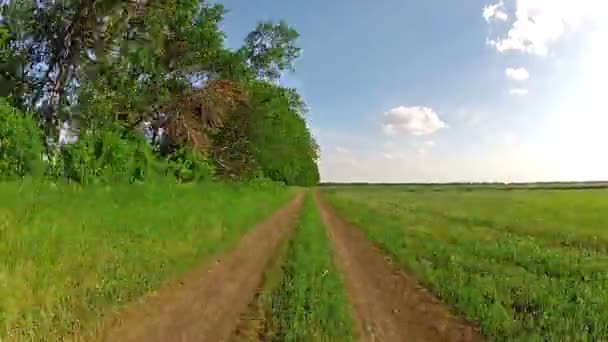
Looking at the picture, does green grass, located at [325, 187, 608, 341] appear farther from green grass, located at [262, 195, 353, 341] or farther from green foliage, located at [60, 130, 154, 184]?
green foliage, located at [60, 130, 154, 184]

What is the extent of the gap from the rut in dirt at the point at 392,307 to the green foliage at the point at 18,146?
34.3 feet

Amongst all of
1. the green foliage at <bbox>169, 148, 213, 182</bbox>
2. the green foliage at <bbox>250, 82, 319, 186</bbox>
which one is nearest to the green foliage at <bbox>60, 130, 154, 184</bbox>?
the green foliage at <bbox>169, 148, 213, 182</bbox>

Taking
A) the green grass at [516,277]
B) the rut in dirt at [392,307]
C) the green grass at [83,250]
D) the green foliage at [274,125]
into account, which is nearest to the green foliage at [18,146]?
the green grass at [83,250]

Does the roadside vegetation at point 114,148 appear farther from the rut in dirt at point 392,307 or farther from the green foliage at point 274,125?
the rut in dirt at point 392,307

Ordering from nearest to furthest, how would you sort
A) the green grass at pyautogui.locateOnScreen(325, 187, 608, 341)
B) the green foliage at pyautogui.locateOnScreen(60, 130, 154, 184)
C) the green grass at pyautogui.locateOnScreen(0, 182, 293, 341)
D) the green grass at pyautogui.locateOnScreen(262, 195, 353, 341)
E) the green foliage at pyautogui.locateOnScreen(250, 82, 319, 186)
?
1. the green grass at pyautogui.locateOnScreen(0, 182, 293, 341)
2. the green grass at pyautogui.locateOnScreen(262, 195, 353, 341)
3. the green grass at pyautogui.locateOnScreen(325, 187, 608, 341)
4. the green foliage at pyautogui.locateOnScreen(60, 130, 154, 184)
5. the green foliage at pyautogui.locateOnScreen(250, 82, 319, 186)

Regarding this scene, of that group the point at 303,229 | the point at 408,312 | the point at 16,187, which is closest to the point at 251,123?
the point at 303,229

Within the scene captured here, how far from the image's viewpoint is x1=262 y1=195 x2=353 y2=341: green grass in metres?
6.60

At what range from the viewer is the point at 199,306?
7934 mm

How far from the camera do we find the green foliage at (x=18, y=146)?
1480 cm

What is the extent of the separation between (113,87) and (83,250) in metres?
16.1

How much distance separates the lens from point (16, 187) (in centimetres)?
1229

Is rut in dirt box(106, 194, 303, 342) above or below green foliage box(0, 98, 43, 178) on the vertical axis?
below

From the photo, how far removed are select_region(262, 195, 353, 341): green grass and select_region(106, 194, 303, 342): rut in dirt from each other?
1.89 feet

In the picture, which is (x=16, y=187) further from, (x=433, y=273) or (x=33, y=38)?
(x=33, y=38)
